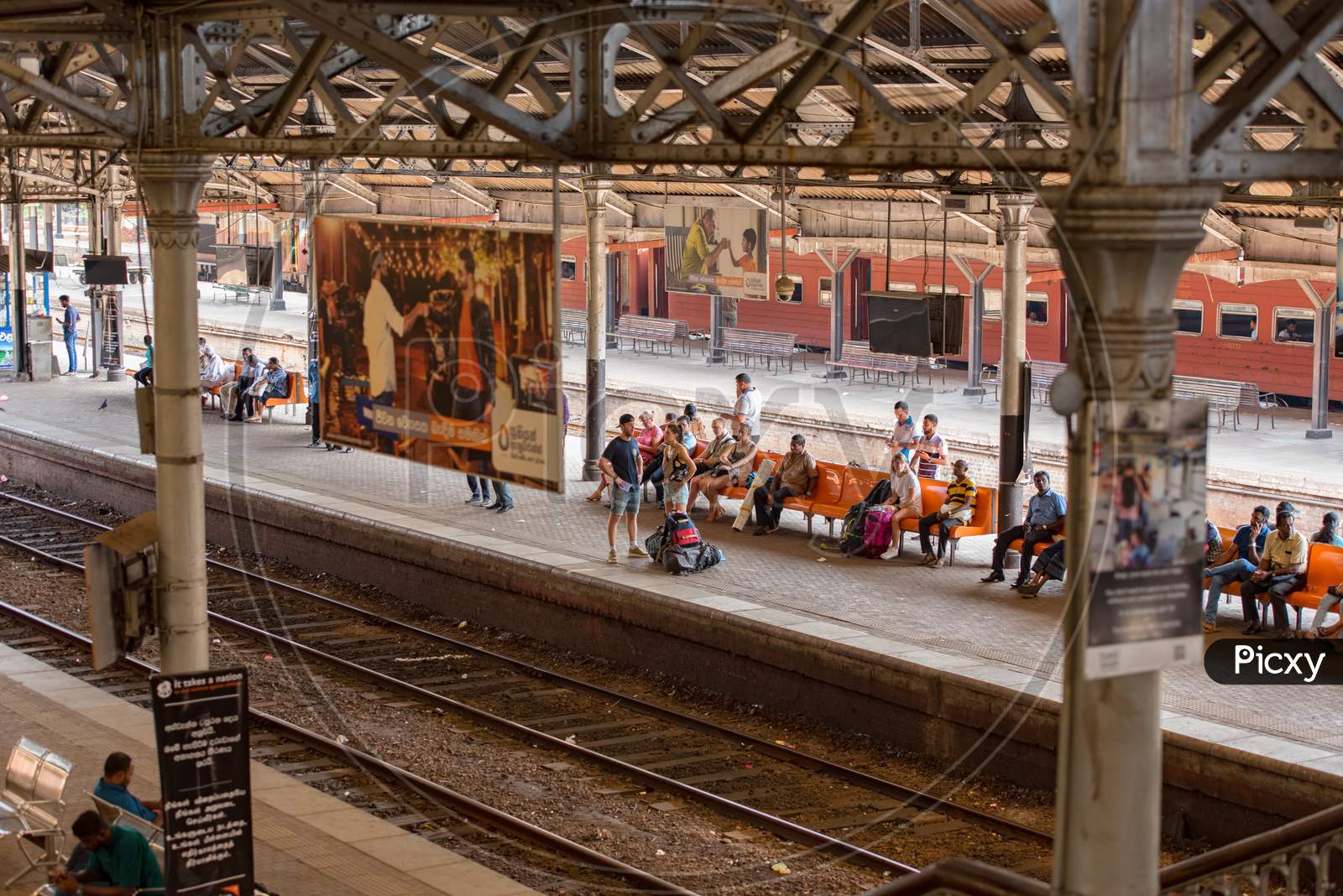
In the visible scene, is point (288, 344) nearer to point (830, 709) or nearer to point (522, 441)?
point (830, 709)

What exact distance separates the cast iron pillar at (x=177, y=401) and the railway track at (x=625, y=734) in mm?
4008

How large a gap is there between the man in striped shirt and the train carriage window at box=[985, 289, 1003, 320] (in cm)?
1894

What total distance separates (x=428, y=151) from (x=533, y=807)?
5.36 meters

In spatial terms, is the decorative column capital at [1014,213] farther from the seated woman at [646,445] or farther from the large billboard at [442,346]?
the large billboard at [442,346]

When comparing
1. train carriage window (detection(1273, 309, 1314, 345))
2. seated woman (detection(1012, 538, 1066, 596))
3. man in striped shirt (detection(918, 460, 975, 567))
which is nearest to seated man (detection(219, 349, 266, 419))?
man in striped shirt (detection(918, 460, 975, 567))

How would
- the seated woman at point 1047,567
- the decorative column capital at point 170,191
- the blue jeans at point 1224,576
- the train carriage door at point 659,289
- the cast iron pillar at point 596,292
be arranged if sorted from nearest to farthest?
the decorative column capital at point 170,191 → the blue jeans at point 1224,576 → the seated woman at point 1047,567 → the cast iron pillar at point 596,292 → the train carriage door at point 659,289

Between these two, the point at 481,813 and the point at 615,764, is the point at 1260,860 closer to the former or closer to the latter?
the point at 481,813

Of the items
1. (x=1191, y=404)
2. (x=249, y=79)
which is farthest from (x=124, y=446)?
(x=1191, y=404)

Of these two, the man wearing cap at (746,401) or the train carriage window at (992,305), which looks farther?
the train carriage window at (992,305)

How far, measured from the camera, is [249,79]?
23.4 meters

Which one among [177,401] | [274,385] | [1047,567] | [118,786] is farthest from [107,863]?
[274,385]

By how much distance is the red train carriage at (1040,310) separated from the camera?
99.4 feet

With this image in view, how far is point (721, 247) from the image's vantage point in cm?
2581

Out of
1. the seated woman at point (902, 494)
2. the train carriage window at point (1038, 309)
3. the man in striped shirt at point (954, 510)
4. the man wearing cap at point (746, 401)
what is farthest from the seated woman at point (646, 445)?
the train carriage window at point (1038, 309)
